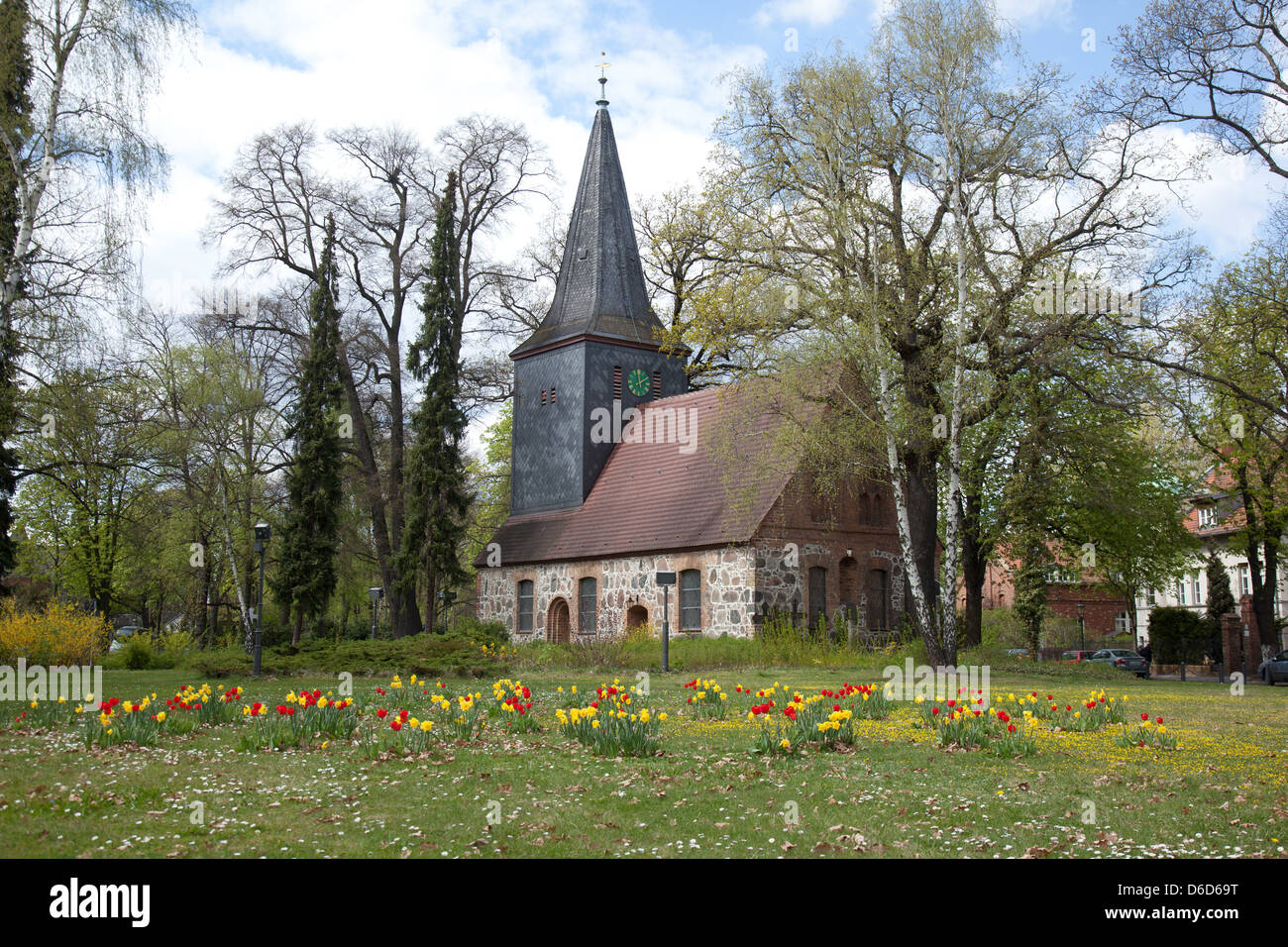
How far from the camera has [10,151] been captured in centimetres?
1390

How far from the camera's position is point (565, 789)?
7.73 m

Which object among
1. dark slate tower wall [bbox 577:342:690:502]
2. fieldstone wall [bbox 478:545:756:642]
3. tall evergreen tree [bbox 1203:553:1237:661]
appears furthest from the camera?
tall evergreen tree [bbox 1203:553:1237:661]

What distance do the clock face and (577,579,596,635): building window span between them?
7109 mm

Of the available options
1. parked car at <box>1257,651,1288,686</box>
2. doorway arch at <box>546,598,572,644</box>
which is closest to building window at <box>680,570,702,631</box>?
doorway arch at <box>546,598,572,644</box>

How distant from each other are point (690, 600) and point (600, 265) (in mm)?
13402

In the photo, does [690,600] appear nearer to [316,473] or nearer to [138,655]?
[316,473]

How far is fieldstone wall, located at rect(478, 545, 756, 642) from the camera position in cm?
2791

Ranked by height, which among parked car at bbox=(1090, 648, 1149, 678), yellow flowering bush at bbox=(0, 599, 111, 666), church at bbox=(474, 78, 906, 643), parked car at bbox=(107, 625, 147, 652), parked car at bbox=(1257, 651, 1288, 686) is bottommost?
parked car at bbox=(1090, 648, 1149, 678)

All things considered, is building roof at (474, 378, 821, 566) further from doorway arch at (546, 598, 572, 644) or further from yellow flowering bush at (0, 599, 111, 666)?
yellow flowering bush at (0, 599, 111, 666)

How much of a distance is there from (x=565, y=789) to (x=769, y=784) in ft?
5.09

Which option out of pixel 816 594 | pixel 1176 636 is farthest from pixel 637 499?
pixel 1176 636

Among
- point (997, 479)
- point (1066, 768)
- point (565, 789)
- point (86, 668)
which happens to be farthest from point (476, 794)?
point (997, 479)

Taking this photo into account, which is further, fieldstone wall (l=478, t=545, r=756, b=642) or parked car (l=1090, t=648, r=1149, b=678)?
parked car (l=1090, t=648, r=1149, b=678)
